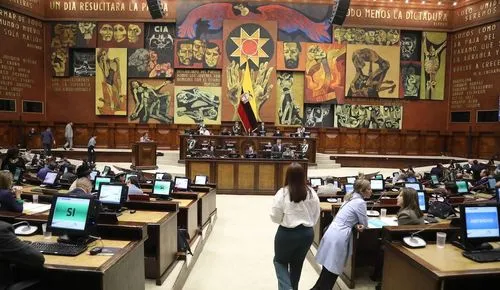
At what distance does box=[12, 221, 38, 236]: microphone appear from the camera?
3.76 metres

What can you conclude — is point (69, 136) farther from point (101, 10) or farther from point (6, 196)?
point (6, 196)

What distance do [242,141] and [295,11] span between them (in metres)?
7.91

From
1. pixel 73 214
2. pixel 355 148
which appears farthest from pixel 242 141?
pixel 73 214

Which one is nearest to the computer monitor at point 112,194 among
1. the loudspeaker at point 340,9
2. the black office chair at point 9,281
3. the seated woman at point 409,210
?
the black office chair at point 9,281

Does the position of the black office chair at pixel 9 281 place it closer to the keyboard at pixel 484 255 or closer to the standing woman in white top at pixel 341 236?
the standing woman in white top at pixel 341 236

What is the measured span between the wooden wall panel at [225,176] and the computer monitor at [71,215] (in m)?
8.27

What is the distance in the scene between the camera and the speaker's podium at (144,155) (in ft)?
46.9

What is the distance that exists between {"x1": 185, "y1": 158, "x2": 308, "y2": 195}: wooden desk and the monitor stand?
26.8 ft

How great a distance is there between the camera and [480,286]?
3330mm

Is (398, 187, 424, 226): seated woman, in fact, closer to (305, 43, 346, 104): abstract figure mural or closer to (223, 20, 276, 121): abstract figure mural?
(223, 20, 276, 121): abstract figure mural

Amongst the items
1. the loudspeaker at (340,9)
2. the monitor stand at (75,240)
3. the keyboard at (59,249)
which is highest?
the loudspeaker at (340,9)

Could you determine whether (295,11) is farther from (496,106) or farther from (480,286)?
(480,286)

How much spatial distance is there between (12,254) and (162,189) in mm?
3561

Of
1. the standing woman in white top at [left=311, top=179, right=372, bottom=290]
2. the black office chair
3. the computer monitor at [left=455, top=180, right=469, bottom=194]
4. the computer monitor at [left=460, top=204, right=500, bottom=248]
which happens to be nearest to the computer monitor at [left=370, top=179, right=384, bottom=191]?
the computer monitor at [left=455, top=180, right=469, bottom=194]
